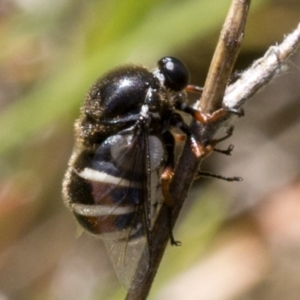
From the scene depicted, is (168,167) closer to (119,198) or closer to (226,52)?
(119,198)

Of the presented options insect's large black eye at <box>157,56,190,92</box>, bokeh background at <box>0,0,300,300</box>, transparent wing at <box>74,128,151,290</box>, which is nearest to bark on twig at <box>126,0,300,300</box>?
transparent wing at <box>74,128,151,290</box>

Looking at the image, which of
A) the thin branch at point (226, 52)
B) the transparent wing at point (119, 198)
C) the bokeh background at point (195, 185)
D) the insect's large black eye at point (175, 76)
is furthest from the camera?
the bokeh background at point (195, 185)

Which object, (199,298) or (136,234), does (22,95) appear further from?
(136,234)

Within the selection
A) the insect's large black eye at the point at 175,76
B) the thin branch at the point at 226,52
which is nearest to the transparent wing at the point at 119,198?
the insect's large black eye at the point at 175,76

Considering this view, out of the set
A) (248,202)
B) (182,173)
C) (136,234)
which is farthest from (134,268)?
(248,202)

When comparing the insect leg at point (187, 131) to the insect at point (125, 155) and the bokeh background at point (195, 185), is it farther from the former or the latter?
the bokeh background at point (195, 185)
